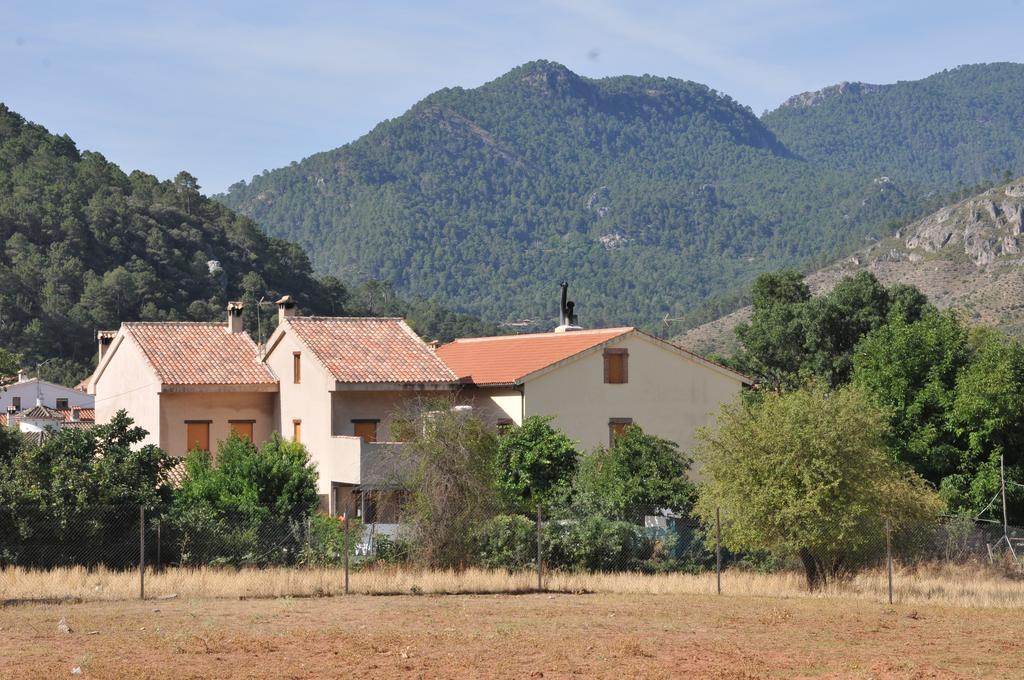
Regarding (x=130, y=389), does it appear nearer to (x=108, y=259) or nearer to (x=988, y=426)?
(x=988, y=426)

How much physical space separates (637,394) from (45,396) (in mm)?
55288

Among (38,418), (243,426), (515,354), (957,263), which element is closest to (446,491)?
(515,354)

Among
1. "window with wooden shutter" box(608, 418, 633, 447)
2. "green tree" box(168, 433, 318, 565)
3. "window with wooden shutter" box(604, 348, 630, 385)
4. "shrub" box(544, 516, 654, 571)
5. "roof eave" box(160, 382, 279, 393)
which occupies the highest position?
"window with wooden shutter" box(604, 348, 630, 385)

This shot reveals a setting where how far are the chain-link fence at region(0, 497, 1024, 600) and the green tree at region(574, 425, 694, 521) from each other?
17.2ft

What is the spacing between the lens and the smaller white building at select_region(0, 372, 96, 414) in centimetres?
8500

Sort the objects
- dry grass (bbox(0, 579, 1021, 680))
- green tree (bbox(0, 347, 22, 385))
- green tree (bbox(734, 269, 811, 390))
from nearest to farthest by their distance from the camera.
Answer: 1. dry grass (bbox(0, 579, 1021, 680))
2. green tree (bbox(0, 347, 22, 385))
3. green tree (bbox(734, 269, 811, 390))

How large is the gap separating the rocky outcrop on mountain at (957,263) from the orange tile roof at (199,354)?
74610 millimetres

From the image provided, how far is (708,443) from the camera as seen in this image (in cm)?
2828

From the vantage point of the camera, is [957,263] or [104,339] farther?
[957,263]

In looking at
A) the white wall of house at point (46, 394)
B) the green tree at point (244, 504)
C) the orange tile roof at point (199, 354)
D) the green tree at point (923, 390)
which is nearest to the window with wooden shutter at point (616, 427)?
the green tree at point (923, 390)

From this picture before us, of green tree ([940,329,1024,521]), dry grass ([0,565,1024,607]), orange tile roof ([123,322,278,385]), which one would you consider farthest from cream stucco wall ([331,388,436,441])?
green tree ([940,329,1024,521])

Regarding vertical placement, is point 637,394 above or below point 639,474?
above

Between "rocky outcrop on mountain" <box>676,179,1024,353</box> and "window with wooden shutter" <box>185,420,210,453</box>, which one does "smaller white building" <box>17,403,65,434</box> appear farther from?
"rocky outcrop on mountain" <box>676,179,1024,353</box>

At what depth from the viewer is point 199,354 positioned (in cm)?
4459
